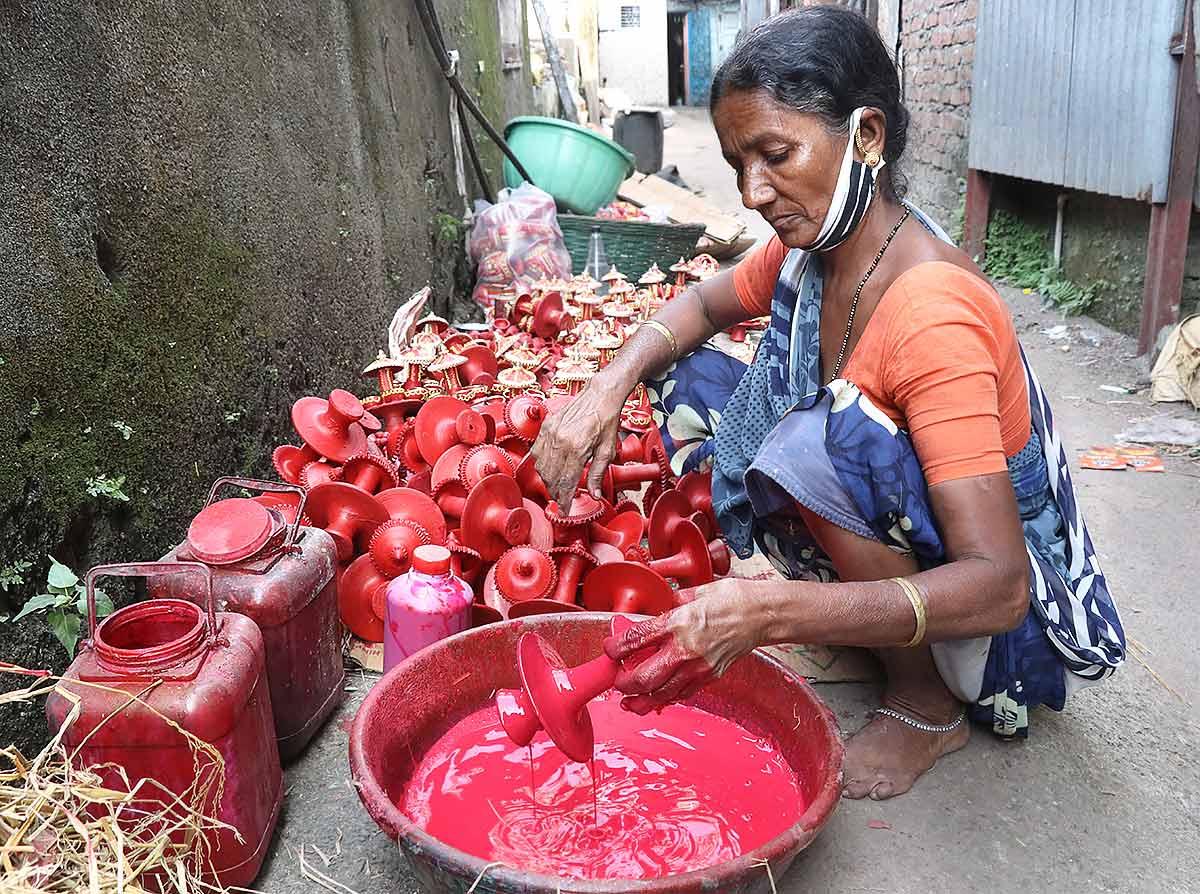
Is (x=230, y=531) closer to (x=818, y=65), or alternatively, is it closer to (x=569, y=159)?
(x=818, y=65)

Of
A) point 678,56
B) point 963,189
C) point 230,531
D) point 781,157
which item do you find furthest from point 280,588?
point 678,56

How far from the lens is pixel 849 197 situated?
1855 millimetres

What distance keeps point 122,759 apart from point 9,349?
0.75m

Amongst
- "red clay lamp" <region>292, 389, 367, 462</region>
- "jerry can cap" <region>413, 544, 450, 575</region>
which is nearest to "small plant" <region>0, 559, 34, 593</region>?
"jerry can cap" <region>413, 544, 450, 575</region>

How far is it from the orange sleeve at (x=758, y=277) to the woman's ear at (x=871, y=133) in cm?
54

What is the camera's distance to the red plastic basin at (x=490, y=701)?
4.19ft

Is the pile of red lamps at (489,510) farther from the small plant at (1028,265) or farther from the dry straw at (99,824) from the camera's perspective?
the small plant at (1028,265)

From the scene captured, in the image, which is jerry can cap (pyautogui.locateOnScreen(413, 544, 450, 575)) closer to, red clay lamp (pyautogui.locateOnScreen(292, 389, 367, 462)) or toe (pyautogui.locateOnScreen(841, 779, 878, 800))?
red clay lamp (pyautogui.locateOnScreen(292, 389, 367, 462))

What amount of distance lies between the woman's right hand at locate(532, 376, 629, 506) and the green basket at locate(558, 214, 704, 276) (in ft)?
12.4

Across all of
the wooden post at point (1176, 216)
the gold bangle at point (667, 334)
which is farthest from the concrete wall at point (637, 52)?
the gold bangle at point (667, 334)

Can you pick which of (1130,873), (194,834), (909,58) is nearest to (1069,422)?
(1130,873)

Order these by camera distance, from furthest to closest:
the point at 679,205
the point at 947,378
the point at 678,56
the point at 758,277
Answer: the point at 678,56
the point at 679,205
the point at 758,277
the point at 947,378

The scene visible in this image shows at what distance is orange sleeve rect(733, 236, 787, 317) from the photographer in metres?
2.41

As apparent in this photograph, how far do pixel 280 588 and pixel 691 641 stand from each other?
816 mm
